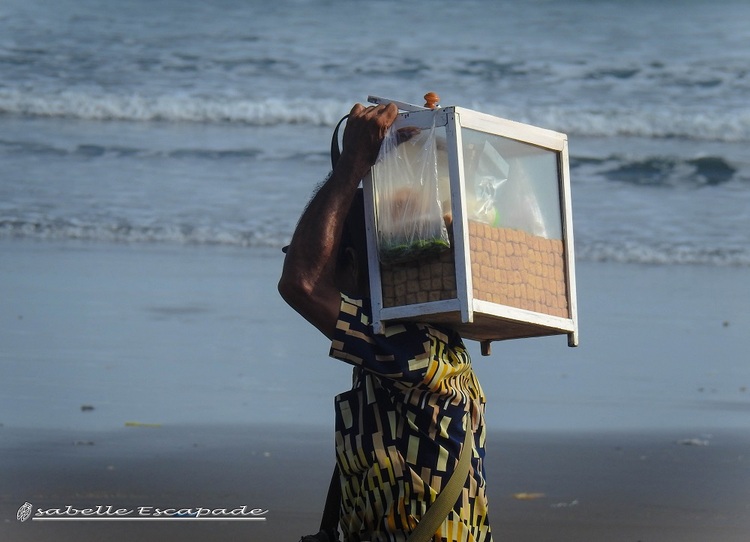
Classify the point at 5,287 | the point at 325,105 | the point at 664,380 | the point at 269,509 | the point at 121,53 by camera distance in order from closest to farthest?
the point at 269,509 < the point at 664,380 < the point at 5,287 < the point at 325,105 < the point at 121,53

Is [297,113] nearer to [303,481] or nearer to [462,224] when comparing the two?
[303,481]

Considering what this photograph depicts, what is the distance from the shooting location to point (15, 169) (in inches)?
396

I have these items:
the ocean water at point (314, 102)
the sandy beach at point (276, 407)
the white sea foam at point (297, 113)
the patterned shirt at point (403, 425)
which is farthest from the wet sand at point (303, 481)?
the white sea foam at point (297, 113)

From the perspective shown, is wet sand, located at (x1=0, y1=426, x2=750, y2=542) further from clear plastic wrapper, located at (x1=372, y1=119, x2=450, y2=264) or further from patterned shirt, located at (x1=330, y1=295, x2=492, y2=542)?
clear plastic wrapper, located at (x1=372, y1=119, x2=450, y2=264)

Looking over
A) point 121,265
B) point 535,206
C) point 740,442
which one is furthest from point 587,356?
point 535,206

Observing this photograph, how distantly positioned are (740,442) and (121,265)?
4.21m

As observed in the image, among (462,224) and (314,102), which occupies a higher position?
(314,102)

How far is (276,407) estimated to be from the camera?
17.0ft

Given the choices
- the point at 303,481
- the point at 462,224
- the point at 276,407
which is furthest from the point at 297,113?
the point at 462,224

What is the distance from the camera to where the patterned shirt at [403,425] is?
2.02 metres

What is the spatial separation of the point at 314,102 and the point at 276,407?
8.28 m

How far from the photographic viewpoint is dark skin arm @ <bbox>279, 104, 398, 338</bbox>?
77.7 inches

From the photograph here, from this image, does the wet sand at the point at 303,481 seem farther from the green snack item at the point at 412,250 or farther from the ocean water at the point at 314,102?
the ocean water at the point at 314,102

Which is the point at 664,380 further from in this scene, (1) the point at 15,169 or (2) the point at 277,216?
(1) the point at 15,169
